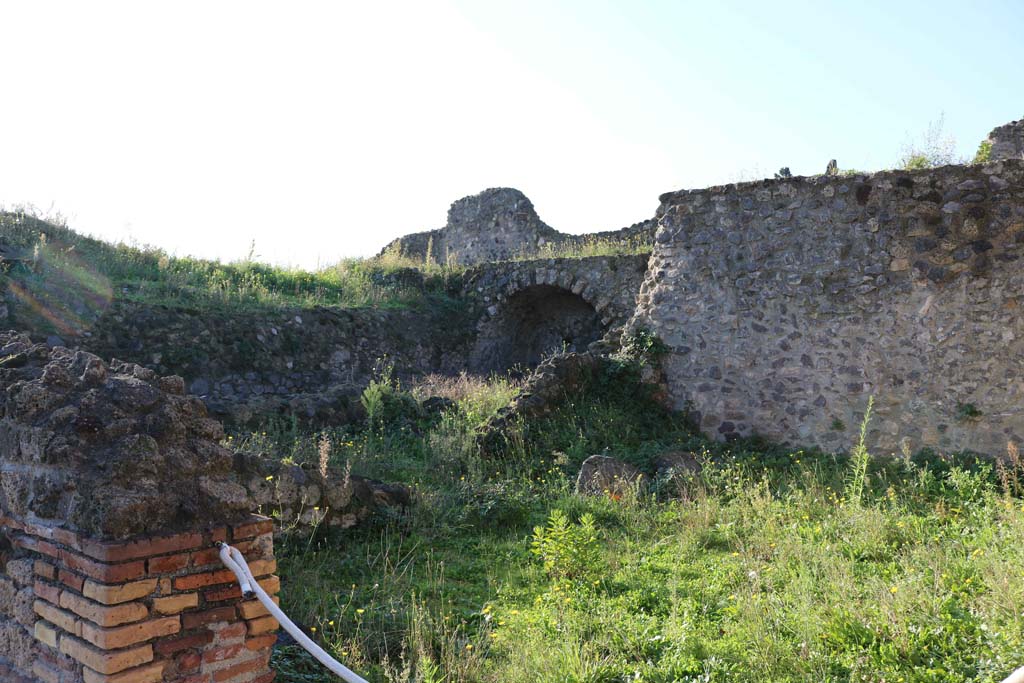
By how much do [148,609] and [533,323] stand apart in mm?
14528

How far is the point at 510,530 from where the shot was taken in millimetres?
6547

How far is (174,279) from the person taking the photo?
527 inches

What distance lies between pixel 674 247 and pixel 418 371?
648 centimetres

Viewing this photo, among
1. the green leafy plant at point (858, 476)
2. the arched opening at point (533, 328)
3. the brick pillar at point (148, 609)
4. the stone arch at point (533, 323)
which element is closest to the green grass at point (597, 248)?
the stone arch at point (533, 323)

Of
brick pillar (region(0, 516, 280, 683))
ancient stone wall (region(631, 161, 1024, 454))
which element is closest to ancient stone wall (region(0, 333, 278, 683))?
brick pillar (region(0, 516, 280, 683))

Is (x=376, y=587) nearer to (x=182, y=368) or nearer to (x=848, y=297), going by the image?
(x=848, y=297)

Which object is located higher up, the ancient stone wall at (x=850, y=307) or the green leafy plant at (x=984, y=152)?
the green leafy plant at (x=984, y=152)

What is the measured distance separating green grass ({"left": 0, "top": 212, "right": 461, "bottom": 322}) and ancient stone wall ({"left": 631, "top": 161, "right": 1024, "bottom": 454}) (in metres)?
7.15

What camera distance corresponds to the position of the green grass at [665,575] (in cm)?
375

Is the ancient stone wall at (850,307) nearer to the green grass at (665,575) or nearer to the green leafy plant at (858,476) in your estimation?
the green grass at (665,575)

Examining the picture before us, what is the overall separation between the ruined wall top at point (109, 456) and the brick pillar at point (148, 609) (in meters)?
0.08

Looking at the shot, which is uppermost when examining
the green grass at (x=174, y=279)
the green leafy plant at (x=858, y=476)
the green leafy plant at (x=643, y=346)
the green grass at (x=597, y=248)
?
the green grass at (x=597, y=248)

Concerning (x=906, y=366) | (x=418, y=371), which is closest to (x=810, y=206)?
(x=906, y=366)

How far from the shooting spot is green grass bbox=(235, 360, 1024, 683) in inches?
148
